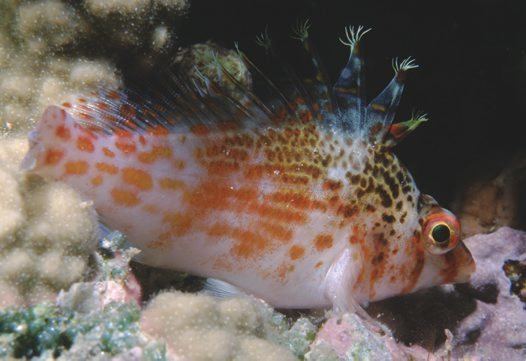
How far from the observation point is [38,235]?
7.89 feet

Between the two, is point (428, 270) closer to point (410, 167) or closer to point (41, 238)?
point (410, 167)

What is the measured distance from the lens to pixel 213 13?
4.62 meters

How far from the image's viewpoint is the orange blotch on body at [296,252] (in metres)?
3.24

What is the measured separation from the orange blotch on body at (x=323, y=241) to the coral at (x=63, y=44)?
5.84 ft

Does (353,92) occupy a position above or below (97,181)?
above

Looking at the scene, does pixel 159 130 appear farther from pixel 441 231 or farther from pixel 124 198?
pixel 441 231

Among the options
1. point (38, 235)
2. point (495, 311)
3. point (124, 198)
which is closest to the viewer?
point (38, 235)

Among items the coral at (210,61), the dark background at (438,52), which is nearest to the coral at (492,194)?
the dark background at (438,52)

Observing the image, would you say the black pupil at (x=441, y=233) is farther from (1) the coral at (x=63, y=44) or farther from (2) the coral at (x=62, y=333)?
(1) the coral at (x=63, y=44)

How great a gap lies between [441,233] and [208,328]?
196 cm

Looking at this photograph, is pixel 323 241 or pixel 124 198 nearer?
pixel 124 198

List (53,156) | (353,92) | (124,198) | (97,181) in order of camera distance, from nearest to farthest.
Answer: (53,156) → (97,181) → (124,198) → (353,92)

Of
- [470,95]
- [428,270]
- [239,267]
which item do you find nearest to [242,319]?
[239,267]

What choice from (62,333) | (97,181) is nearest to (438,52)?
(97,181)
